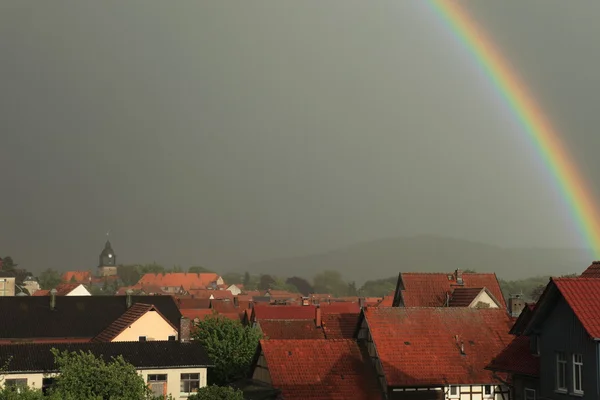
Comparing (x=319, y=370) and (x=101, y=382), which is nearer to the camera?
(x=101, y=382)

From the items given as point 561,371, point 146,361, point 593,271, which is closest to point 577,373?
point 561,371

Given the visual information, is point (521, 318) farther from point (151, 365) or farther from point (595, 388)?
point (151, 365)

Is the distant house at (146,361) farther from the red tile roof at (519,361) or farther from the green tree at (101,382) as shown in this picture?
the red tile roof at (519,361)

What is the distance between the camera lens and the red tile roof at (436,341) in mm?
43594

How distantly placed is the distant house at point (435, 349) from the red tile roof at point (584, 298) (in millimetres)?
14019

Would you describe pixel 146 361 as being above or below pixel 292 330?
below

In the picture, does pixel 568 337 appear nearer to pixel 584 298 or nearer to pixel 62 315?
pixel 584 298

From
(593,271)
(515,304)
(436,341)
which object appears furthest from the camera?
(515,304)

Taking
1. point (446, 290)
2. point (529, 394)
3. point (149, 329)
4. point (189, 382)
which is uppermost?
point (446, 290)

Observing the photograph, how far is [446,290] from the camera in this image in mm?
69750

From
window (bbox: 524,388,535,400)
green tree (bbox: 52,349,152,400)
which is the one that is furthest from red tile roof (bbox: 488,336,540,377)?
green tree (bbox: 52,349,152,400)

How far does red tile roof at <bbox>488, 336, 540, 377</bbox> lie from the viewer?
108 feet

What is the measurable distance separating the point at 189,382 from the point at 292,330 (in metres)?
13.6

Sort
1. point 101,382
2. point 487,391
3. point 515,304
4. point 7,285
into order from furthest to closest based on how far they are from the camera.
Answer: point 7,285 < point 515,304 < point 487,391 < point 101,382
